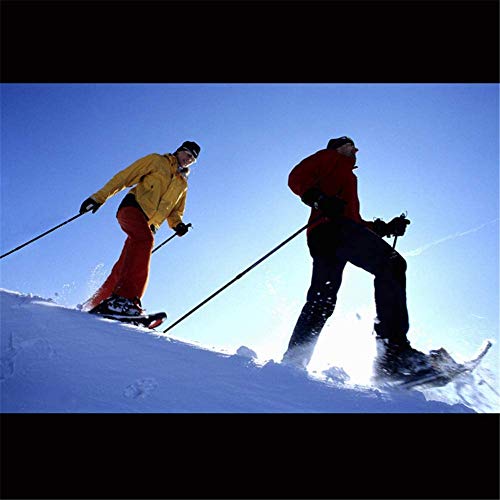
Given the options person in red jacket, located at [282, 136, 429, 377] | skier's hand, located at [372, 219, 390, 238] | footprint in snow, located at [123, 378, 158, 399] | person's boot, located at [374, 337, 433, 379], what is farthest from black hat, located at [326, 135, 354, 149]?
footprint in snow, located at [123, 378, 158, 399]

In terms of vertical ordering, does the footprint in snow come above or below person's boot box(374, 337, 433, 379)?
below

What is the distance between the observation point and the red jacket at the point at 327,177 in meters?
3.97

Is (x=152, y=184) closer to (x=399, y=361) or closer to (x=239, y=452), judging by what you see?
(x=399, y=361)

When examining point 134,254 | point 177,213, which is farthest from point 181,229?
point 134,254

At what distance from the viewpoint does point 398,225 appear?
14.1ft

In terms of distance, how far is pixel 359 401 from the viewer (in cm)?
199

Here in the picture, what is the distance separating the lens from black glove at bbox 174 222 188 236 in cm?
536

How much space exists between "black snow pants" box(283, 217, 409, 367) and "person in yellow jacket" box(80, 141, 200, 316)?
1.78 m

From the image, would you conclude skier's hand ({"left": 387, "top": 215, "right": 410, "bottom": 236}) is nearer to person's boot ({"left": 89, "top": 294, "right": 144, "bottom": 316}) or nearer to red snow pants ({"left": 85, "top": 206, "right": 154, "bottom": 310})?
red snow pants ({"left": 85, "top": 206, "right": 154, "bottom": 310})

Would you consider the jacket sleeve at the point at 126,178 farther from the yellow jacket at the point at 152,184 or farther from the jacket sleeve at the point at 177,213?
the jacket sleeve at the point at 177,213

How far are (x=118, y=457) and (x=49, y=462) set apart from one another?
0.21 m

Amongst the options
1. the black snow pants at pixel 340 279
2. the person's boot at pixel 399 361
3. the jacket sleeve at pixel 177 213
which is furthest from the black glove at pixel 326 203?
the jacket sleeve at pixel 177 213

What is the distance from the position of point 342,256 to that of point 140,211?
238 centimetres

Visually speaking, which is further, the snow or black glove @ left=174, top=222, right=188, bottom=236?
black glove @ left=174, top=222, right=188, bottom=236
